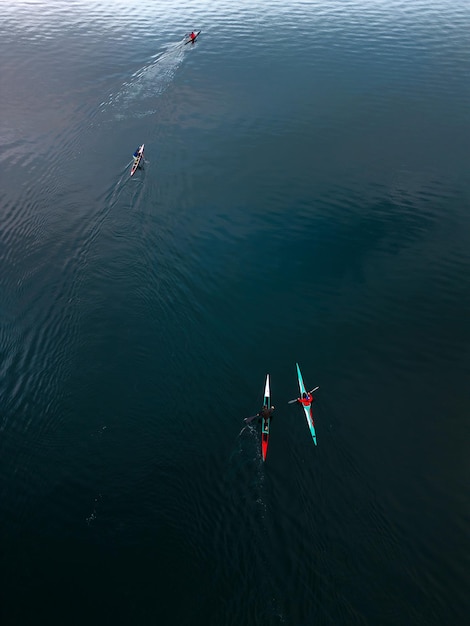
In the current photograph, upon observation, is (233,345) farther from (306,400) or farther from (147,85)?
(147,85)

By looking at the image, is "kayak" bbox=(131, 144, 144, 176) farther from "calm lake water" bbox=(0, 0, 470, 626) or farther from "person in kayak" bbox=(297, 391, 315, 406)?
"person in kayak" bbox=(297, 391, 315, 406)

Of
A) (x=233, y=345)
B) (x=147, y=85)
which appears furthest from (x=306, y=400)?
(x=147, y=85)

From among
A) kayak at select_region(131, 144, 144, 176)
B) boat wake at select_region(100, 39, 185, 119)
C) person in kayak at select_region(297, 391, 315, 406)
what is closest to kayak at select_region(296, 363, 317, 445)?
person in kayak at select_region(297, 391, 315, 406)

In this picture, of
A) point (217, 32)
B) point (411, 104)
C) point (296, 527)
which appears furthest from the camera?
point (217, 32)

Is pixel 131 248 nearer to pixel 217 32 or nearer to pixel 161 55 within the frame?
pixel 161 55

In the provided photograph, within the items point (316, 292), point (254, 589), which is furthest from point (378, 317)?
point (254, 589)

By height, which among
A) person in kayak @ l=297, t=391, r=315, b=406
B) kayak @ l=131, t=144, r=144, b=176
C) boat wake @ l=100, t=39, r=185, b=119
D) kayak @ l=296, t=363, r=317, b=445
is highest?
boat wake @ l=100, t=39, r=185, b=119
